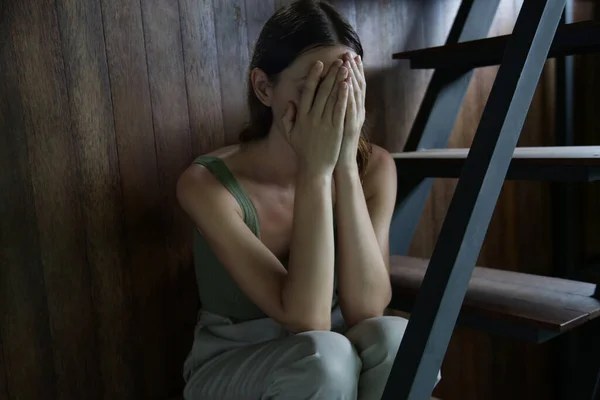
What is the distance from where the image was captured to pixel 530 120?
2426 millimetres

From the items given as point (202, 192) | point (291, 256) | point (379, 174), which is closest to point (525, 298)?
point (379, 174)

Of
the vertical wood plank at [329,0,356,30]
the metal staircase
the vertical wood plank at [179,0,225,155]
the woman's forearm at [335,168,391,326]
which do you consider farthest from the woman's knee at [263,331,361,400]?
the vertical wood plank at [329,0,356,30]

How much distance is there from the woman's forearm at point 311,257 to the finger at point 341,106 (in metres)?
0.11

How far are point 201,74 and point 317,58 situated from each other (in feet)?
1.52

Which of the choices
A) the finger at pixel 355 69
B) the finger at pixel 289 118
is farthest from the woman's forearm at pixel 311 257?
the finger at pixel 355 69

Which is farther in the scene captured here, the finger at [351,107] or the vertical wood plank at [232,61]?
the vertical wood plank at [232,61]

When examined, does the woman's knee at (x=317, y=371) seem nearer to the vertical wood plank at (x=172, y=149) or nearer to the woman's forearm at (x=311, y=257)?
the woman's forearm at (x=311, y=257)

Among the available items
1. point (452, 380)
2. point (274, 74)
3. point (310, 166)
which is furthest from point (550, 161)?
point (452, 380)

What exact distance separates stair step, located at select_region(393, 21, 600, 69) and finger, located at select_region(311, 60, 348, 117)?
0.42 metres

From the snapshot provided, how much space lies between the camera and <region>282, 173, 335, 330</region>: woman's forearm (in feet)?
4.14

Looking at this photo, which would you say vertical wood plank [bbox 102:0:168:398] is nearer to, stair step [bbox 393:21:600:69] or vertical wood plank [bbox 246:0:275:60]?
vertical wood plank [bbox 246:0:275:60]

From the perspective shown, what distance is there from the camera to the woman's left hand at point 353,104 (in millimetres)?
1297

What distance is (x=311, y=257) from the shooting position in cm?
127

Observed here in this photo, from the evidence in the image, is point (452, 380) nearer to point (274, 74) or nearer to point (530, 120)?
point (530, 120)
